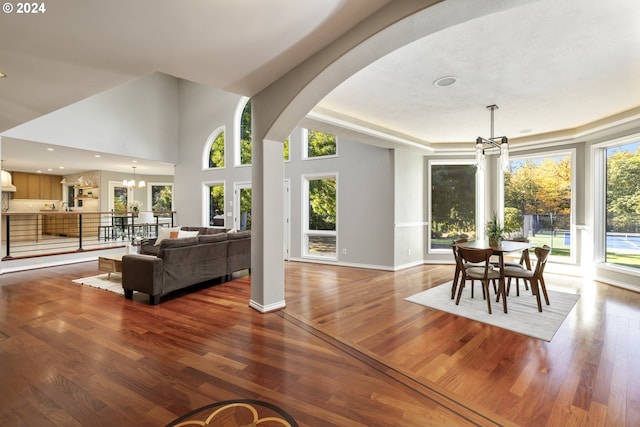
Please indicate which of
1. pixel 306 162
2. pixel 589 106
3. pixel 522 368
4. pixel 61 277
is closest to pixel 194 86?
pixel 306 162

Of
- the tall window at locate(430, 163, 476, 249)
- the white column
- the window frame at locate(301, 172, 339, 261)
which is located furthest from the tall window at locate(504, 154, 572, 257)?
the white column

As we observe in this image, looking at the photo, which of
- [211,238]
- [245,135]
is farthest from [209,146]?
[211,238]

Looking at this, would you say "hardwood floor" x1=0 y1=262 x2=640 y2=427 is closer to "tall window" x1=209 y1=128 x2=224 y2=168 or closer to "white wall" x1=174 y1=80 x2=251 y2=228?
"white wall" x1=174 y1=80 x2=251 y2=228

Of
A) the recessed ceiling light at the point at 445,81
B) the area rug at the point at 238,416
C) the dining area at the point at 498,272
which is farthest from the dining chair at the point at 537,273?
the area rug at the point at 238,416

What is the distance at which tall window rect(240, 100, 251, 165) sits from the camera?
8.52 m

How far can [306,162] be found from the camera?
291 inches

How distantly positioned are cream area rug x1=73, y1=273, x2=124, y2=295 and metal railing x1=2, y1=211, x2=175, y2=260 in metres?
2.03

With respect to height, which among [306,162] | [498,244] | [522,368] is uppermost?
[306,162]

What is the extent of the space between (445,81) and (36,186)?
14.0 meters

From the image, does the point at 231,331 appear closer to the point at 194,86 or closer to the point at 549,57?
the point at 549,57

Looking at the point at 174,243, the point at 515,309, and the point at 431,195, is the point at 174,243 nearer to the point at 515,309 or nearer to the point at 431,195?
the point at 515,309

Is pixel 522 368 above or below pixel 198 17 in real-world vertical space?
below

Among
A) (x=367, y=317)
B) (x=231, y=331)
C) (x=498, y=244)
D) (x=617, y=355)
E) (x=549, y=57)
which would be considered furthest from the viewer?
(x=498, y=244)

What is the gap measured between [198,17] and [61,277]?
5792 millimetres
